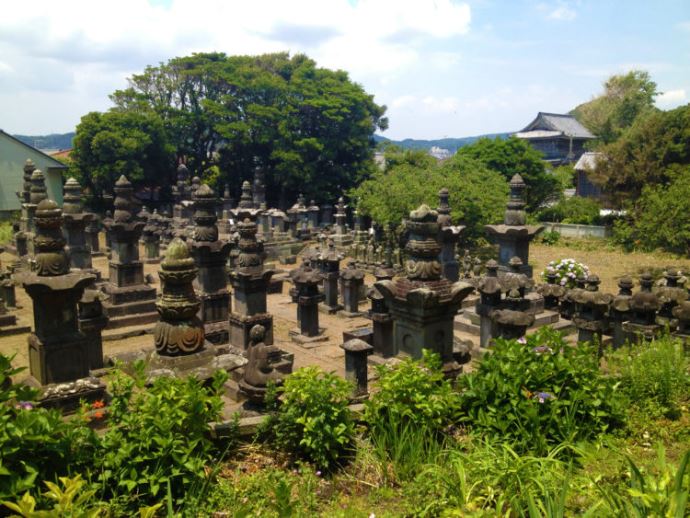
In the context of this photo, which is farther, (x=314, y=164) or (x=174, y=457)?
(x=314, y=164)

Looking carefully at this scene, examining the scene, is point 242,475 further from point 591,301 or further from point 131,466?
point 591,301

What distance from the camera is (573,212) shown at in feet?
109

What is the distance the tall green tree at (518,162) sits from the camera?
31.5 meters

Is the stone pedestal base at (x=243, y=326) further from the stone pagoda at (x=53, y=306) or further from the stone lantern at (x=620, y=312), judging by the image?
the stone lantern at (x=620, y=312)

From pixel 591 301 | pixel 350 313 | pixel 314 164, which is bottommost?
pixel 350 313

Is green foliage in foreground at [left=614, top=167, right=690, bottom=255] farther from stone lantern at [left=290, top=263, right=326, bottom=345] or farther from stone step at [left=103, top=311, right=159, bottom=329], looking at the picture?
stone step at [left=103, top=311, right=159, bottom=329]

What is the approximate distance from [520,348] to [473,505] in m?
1.90

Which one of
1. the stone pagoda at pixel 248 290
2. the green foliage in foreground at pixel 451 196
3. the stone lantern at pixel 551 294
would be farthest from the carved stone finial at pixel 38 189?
the stone lantern at pixel 551 294

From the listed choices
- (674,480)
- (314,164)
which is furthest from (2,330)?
(314,164)

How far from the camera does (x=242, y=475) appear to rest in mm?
5086

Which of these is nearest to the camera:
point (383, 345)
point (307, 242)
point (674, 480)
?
point (674, 480)

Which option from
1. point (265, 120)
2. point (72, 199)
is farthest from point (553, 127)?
point (72, 199)

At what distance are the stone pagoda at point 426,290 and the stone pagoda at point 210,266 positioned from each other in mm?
5361

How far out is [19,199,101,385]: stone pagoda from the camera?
7.60 metres
